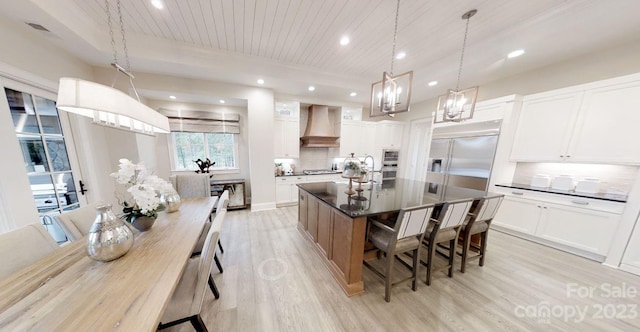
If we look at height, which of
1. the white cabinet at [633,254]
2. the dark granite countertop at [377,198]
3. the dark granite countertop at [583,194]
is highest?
the dark granite countertop at [583,194]

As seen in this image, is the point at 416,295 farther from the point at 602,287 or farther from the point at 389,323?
the point at 602,287

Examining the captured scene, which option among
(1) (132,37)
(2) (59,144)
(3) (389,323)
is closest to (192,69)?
(1) (132,37)

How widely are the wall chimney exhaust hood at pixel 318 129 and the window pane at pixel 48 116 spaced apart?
3.71 meters

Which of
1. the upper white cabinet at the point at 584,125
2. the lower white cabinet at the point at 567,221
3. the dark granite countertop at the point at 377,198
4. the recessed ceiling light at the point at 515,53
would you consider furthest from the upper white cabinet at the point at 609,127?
the dark granite countertop at the point at 377,198

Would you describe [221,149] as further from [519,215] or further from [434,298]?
[519,215]

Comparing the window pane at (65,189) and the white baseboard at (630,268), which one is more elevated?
the window pane at (65,189)

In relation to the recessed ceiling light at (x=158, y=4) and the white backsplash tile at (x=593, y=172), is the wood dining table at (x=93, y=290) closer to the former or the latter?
the recessed ceiling light at (x=158, y=4)

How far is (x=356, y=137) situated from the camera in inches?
193

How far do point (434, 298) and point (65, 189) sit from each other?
14.6 feet

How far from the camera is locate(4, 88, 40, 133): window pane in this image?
1.71m

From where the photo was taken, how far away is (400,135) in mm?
5266

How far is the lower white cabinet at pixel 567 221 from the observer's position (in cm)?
227

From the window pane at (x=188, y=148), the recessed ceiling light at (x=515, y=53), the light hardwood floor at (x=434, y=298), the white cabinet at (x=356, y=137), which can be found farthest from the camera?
the white cabinet at (x=356, y=137)

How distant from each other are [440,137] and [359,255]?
3.58m
